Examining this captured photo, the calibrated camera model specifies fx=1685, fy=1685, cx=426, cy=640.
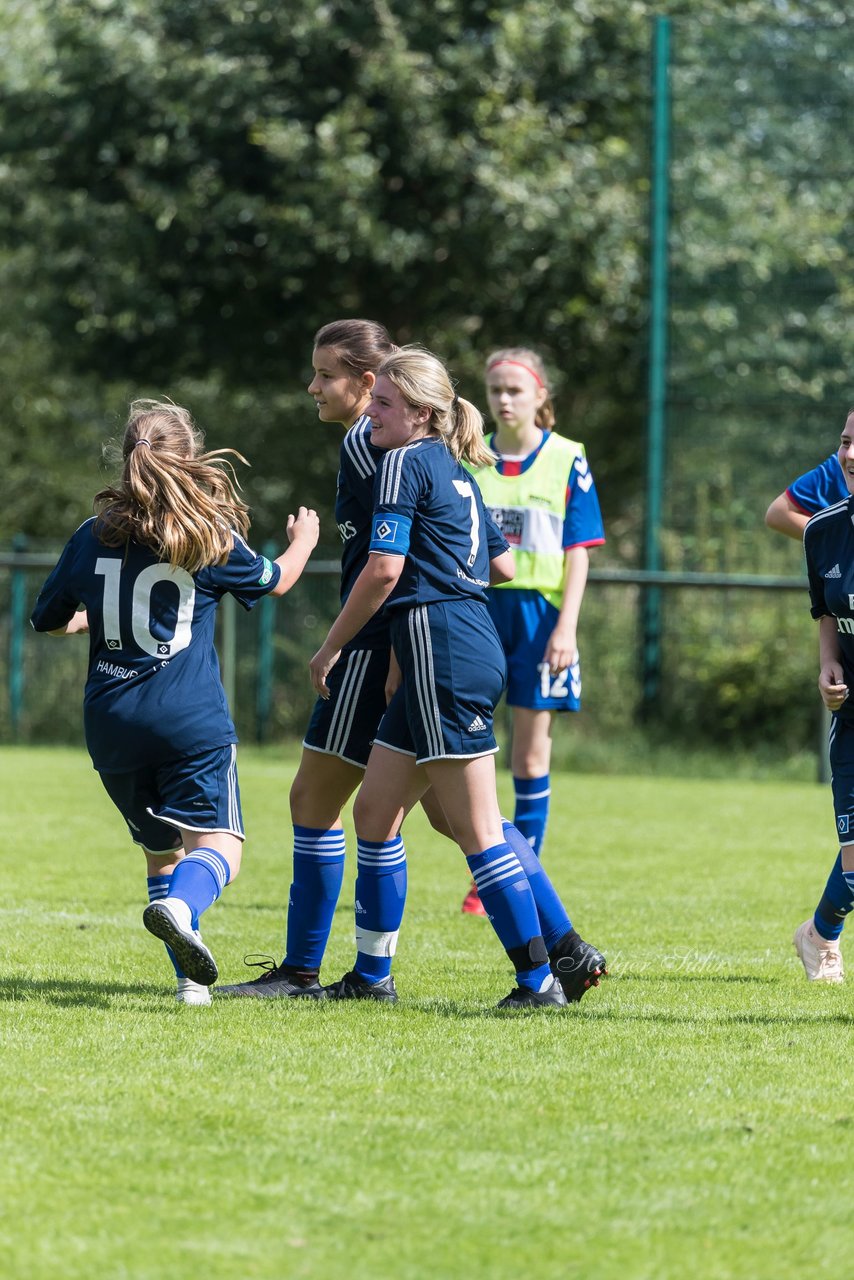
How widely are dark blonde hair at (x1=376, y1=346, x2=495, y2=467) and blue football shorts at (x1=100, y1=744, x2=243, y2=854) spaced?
1.12 meters

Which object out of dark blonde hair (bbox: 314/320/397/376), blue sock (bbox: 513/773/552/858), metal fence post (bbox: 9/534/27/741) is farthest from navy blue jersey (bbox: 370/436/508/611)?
metal fence post (bbox: 9/534/27/741)

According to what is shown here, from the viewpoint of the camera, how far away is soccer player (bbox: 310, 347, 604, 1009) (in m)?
4.70

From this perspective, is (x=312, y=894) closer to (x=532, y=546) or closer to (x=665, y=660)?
(x=532, y=546)

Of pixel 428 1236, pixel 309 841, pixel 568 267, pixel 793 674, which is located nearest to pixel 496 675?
pixel 309 841

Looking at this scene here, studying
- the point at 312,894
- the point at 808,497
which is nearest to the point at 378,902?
the point at 312,894

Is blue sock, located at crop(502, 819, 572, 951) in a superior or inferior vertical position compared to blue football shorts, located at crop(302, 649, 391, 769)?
inferior

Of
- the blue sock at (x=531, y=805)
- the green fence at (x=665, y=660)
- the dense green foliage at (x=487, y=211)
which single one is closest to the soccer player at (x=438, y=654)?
the blue sock at (x=531, y=805)

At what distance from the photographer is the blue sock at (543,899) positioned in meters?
5.04

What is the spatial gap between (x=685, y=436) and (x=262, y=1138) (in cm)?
1357

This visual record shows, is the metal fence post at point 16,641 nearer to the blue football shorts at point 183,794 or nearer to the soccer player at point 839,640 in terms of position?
the blue football shorts at point 183,794

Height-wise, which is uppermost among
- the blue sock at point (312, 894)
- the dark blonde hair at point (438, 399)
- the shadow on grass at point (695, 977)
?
the dark blonde hair at point (438, 399)

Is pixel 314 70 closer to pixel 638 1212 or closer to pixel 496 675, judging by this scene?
pixel 496 675

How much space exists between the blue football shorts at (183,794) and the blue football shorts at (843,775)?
180 centimetres

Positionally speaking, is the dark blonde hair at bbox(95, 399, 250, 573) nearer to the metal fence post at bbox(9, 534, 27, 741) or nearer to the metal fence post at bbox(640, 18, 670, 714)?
the metal fence post at bbox(640, 18, 670, 714)
